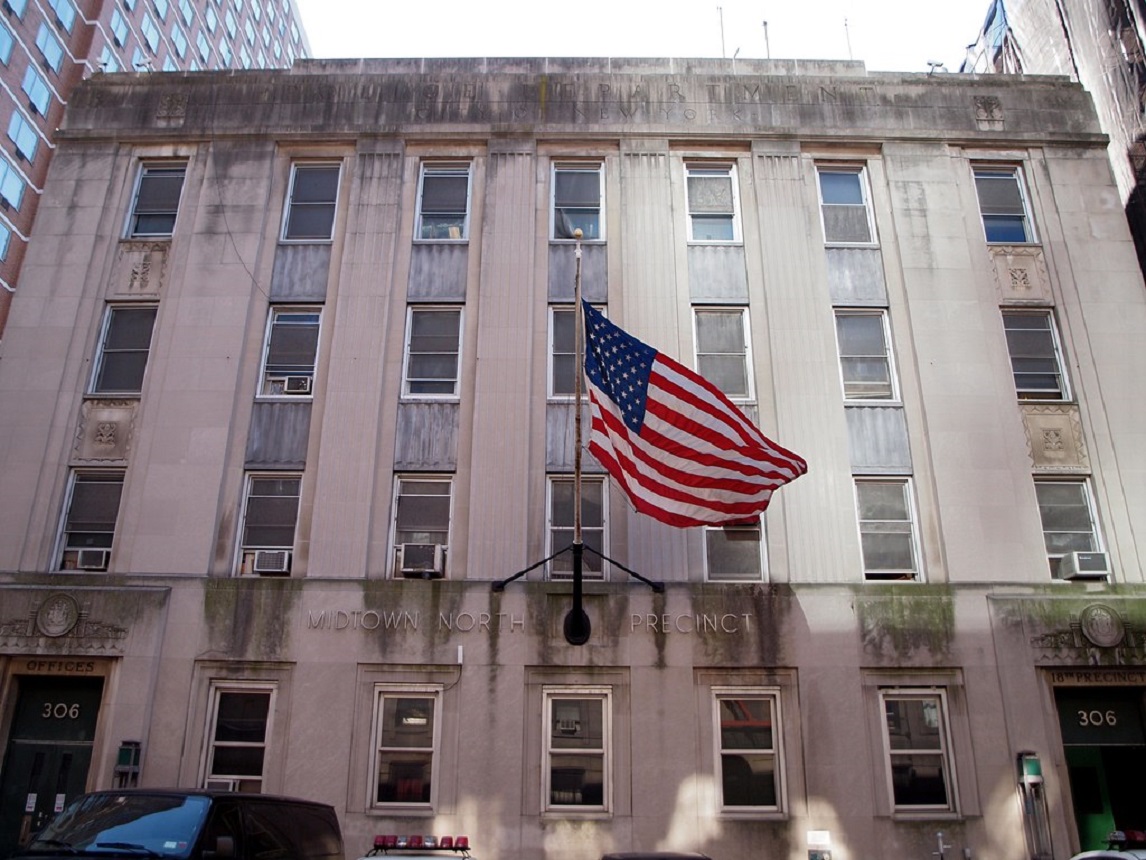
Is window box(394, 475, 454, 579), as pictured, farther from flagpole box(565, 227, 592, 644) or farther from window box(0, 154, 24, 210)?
window box(0, 154, 24, 210)

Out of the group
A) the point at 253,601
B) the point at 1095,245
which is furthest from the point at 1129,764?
the point at 253,601

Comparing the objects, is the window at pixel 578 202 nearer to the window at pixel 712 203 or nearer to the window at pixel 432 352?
the window at pixel 712 203

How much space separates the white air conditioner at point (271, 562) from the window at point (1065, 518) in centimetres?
1439

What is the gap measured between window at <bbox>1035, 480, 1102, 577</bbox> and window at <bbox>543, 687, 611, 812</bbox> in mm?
9062

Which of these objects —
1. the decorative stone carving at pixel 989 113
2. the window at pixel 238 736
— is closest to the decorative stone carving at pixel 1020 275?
the decorative stone carving at pixel 989 113

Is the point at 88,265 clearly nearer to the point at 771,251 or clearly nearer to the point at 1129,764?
the point at 771,251

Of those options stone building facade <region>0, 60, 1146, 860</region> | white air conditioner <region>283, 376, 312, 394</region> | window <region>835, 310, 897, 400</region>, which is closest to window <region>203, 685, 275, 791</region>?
stone building facade <region>0, 60, 1146, 860</region>

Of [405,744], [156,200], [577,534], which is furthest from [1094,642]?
[156,200]

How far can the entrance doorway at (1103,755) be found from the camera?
15531 millimetres

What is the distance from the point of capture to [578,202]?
65.9 feet

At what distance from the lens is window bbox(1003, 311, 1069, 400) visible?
725 inches

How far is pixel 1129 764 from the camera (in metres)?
15.9

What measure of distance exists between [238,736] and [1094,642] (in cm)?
1534

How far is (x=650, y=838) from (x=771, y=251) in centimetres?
1182
